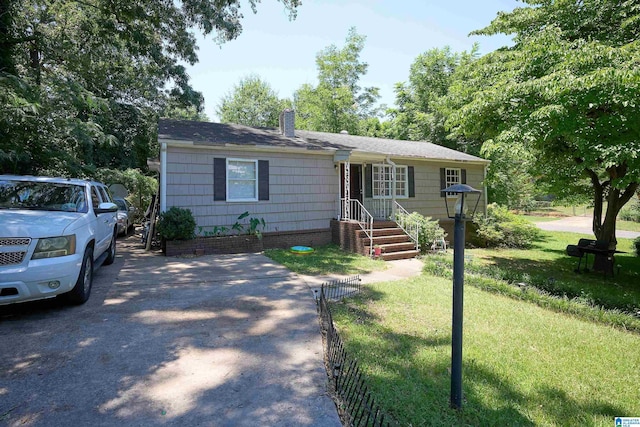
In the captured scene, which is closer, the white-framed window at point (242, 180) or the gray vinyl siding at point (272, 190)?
the gray vinyl siding at point (272, 190)

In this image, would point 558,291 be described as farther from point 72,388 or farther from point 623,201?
point 72,388

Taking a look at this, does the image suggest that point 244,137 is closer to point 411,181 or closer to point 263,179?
point 263,179

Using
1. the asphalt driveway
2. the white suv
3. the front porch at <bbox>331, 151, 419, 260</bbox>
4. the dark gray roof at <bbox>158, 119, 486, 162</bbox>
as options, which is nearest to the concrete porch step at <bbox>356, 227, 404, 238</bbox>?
the front porch at <bbox>331, 151, 419, 260</bbox>

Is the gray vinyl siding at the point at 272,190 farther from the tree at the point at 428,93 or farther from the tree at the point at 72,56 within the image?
the tree at the point at 428,93

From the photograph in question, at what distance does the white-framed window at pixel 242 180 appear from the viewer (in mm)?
9656

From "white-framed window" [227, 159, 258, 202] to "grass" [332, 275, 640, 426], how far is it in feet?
18.1

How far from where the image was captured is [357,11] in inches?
396

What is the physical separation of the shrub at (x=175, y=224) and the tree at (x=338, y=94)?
2028cm

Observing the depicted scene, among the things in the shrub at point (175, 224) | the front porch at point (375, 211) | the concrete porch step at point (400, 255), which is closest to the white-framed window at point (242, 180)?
the shrub at point (175, 224)

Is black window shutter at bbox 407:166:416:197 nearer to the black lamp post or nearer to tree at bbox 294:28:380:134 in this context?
the black lamp post

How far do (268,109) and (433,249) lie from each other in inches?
1131

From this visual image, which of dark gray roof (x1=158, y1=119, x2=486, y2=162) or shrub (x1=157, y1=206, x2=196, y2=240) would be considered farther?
dark gray roof (x1=158, y1=119, x2=486, y2=162)

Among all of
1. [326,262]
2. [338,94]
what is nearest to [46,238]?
[326,262]

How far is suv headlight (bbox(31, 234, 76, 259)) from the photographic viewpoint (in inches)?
150
